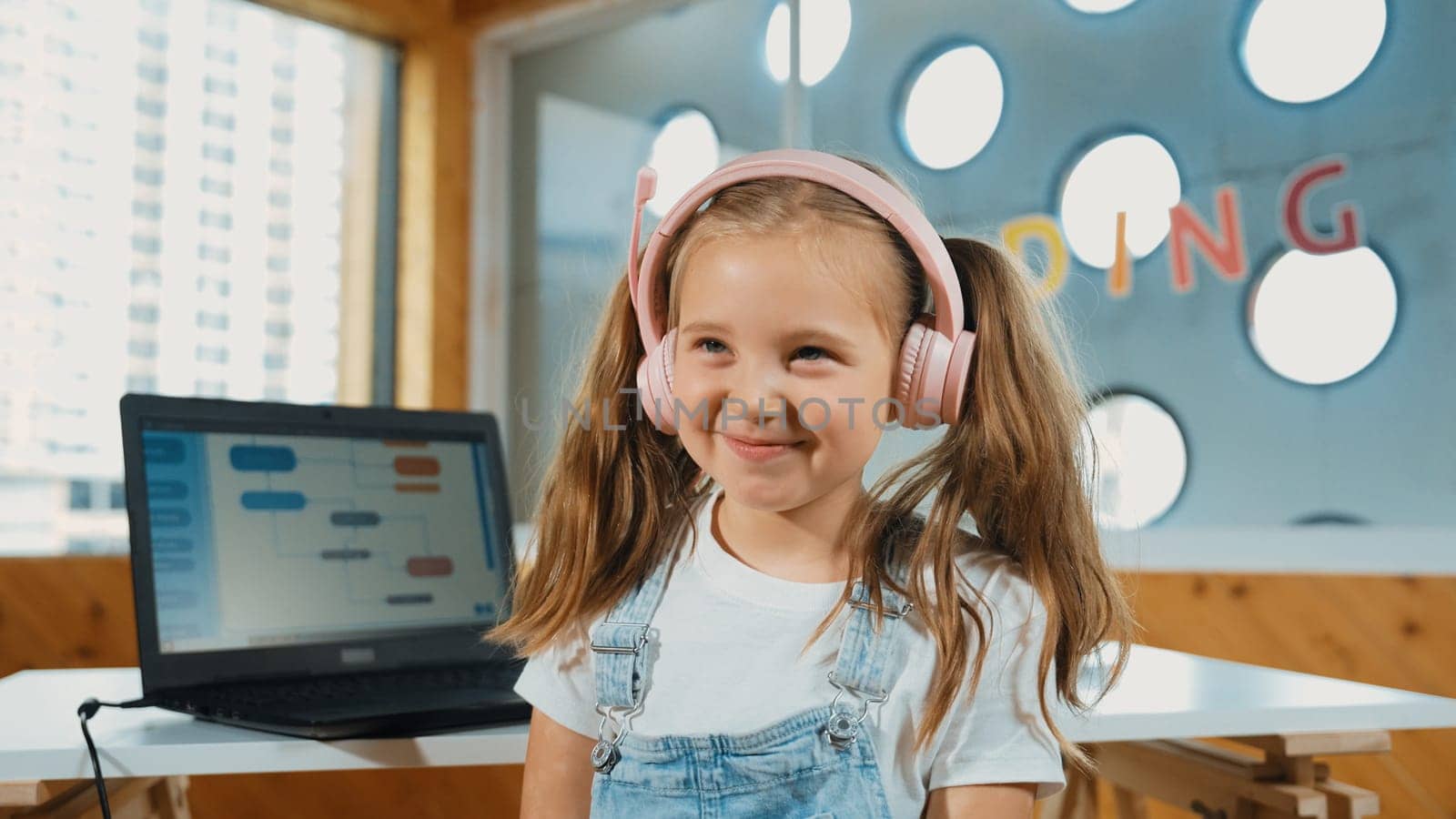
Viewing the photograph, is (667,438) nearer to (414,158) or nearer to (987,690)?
(987,690)

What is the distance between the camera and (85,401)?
9.08ft

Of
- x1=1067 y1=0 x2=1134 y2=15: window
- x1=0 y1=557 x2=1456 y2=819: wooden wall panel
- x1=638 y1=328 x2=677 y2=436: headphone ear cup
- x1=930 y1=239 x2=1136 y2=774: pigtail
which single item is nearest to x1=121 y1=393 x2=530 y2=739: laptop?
x1=638 y1=328 x2=677 y2=436: headphone ear cup

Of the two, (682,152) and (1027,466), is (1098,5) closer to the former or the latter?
(682,152)

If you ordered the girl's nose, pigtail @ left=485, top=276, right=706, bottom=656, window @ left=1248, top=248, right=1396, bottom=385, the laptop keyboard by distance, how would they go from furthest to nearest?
window @ left=1248, top=248, right=1396, bottom=385
the laptop keyboard
pigtail @ left=485, top=276, right=706, bottom=656
the girl's nose

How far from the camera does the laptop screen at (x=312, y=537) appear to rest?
3.81ft

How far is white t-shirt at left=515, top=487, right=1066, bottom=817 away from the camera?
2.63ft

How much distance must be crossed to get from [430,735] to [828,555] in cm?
36

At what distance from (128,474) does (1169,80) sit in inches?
75.8

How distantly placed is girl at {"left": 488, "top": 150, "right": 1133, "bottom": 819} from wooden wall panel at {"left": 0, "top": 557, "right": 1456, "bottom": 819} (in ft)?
3.93

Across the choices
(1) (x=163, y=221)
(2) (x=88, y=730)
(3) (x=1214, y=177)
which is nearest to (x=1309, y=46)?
(3) (x=1214, y=177)

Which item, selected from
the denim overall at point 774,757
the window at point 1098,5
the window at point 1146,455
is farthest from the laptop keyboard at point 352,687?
the window at point 1098,5

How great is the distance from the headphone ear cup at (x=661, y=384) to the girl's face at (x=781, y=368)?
0.07 ft

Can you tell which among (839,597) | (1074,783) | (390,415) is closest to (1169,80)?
(1074,783)

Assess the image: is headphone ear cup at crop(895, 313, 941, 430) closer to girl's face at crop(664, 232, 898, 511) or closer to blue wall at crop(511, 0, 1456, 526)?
girl's face at crop(664, 232, 898, 511)
